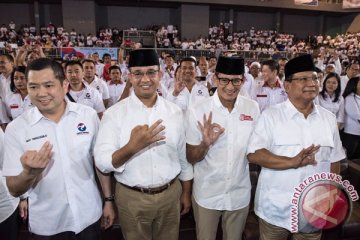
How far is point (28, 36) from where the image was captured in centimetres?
1587

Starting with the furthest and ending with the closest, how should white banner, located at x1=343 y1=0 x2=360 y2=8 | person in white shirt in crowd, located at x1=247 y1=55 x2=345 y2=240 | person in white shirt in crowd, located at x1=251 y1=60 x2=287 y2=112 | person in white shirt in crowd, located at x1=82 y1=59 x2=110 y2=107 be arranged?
1. white banner, located at x1=343 y1=0 x2=360 y2=8
2. person in white shirt in crowd, located at x1=251 y1=60 x2=287 y2=112
3. person in white shirt in crowd, located at x1=82 y1=59 x2=110 y2=107
4. person in white shirt in crowd, located at x1=247 y1=55 x2=345 y2=240

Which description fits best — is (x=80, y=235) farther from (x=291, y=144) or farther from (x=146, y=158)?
(x=291, y=144)

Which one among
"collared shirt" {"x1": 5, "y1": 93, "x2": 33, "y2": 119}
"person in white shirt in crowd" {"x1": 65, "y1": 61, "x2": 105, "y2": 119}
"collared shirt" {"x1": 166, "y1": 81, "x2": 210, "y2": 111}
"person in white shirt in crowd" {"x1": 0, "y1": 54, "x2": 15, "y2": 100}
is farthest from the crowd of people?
"person in white shirt in crowd" {"x1": 0, "y1": 54, "x2": 15, "y2": 100}

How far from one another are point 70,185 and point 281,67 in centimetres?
582

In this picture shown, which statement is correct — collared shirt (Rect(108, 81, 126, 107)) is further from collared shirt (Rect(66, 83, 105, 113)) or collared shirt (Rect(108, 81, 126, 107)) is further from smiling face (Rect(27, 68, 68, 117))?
smiling face (Rect(27, 68, 68, 117))

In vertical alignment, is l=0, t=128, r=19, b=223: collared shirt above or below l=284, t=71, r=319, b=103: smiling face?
below

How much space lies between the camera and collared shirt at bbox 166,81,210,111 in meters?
4.54

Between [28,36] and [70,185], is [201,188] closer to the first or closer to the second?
[70,185]

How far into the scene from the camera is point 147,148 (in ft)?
6.46

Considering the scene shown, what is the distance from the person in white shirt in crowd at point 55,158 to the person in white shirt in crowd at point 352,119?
12.3 feet

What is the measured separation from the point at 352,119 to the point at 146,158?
354 centimetres

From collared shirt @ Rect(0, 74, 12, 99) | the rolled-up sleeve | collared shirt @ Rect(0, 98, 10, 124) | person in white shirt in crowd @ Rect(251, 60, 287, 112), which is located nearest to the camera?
the rolled-up sleeve

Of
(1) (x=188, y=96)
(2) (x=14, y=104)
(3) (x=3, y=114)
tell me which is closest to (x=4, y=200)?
(3) (x=3, y=114)

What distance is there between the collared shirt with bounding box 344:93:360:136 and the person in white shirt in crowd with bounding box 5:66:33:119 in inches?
179
